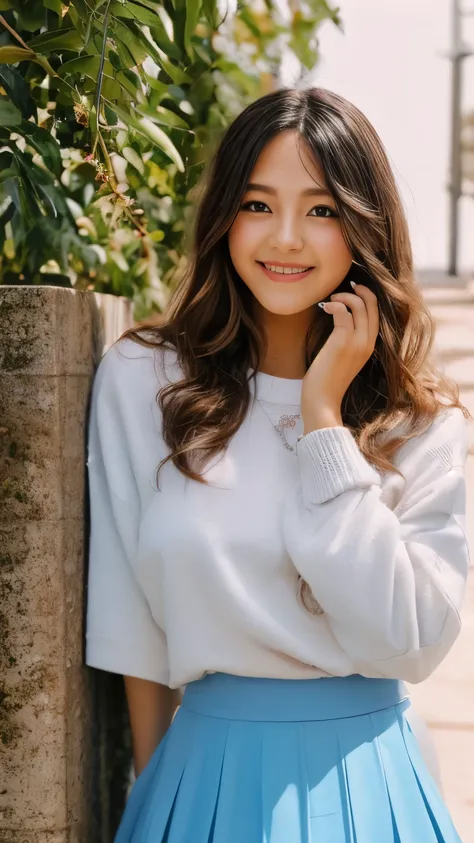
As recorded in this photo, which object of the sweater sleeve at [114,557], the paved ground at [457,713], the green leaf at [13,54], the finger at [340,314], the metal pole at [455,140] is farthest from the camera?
the metal pole at [455,140]

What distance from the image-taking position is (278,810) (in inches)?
58.4

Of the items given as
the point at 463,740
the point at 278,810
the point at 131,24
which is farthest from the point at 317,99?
the point at 463,740

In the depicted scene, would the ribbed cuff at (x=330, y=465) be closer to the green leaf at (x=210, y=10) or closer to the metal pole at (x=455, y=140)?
the green leaf at (x=210, y=10)

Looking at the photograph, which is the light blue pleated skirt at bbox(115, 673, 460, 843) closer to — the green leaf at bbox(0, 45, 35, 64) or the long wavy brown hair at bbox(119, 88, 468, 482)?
the long wavy brown hair at bbox(119, 88, 468, 482)

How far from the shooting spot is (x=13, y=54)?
1.38 meters

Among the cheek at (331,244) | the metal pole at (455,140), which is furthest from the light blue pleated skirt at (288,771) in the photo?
the metal pole at (455,140)

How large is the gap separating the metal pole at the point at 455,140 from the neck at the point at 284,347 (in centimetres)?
458

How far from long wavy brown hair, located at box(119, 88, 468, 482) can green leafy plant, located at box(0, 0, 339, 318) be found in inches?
5.1

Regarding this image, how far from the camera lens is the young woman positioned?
1.50m

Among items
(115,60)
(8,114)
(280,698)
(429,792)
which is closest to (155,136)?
(115,60)

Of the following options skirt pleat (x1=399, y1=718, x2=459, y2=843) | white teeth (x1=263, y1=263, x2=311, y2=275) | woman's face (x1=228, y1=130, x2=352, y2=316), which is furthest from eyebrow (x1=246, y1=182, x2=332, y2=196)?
skirt pleat (x1=399, y1=718, x2=459, y2=843)

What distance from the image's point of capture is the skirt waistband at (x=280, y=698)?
156cm

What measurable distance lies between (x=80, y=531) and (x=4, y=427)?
0.75 ft

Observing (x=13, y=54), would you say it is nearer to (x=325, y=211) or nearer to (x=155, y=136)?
(x=155, y=136)
